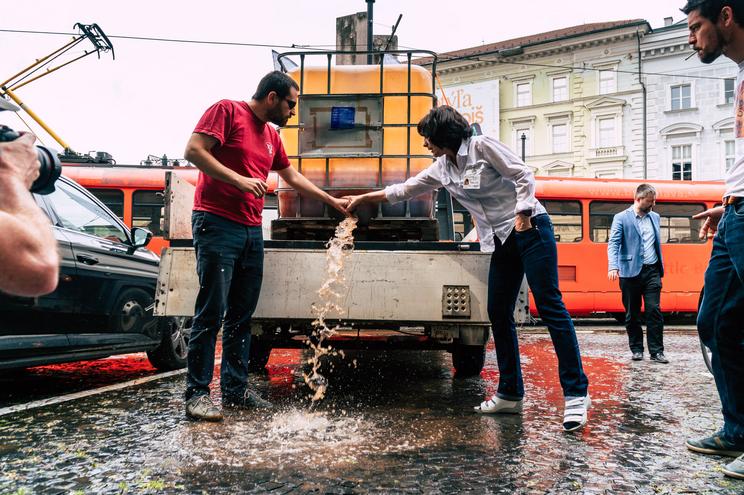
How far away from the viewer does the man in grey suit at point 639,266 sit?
279 inches

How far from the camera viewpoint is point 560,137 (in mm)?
37375

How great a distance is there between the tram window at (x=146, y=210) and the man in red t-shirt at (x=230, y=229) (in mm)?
8336

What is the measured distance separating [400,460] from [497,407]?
126cm

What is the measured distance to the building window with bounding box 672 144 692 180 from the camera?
33.2 m

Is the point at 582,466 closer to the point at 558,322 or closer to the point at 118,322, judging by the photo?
the point at 558,322

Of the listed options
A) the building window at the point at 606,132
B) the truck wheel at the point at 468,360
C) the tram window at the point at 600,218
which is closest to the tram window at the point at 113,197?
the truck wheel at the point at 468,360

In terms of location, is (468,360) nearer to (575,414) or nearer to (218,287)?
(575,414)

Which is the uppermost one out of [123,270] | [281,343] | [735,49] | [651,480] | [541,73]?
[541,73]

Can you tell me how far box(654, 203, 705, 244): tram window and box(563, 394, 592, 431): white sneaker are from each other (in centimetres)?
1202

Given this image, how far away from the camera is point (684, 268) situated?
14.3 metres

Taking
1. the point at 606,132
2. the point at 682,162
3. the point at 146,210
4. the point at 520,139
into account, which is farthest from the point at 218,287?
the point at 520,139

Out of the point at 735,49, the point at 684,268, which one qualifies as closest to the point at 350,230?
the point at 735,49

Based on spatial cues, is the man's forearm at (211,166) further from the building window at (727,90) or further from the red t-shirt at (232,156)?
the building window at (727,90)

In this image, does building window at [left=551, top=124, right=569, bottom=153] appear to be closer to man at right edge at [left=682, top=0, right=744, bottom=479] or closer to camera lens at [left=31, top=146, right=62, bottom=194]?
man at right edge at [left=682, top=0, right=744, bottom=479]
